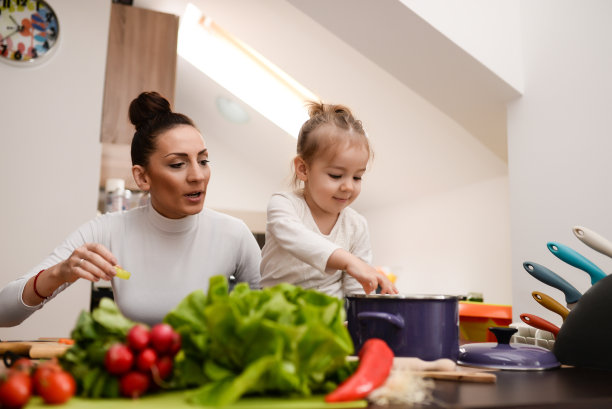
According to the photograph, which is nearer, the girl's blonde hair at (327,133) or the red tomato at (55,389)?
the red tomato at (55,389)

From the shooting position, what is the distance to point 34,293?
1.11 meters

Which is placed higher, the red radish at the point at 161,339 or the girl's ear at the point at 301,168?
the girl's ear at the point at 301,168

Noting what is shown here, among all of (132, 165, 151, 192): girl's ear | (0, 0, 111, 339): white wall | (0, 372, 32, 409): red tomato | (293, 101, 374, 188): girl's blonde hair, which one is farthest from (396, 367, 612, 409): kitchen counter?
(0, 0, 111, 339): white wall

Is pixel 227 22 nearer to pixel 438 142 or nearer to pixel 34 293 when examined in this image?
pixel 438 142

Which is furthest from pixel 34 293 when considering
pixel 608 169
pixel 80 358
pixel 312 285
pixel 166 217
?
pixel 608 169

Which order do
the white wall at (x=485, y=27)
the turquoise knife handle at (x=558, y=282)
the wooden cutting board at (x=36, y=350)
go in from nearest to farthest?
the wooden cutting board at (x=36, y=350)
the turquoise knife handle at (x=558, y=282)
the white wall at (x=485, y=27)

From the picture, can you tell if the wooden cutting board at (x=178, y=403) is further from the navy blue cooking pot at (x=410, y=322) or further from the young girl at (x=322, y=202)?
the young girl at (x=322, y=202)

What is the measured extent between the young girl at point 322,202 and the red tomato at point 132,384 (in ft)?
1.86

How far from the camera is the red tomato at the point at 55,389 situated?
0.44 meters

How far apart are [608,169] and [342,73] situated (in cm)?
185


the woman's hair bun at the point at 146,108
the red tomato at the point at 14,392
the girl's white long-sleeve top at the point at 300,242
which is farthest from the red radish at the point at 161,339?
the woman's hair bun at the point at 146,108

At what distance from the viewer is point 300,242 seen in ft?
3.28

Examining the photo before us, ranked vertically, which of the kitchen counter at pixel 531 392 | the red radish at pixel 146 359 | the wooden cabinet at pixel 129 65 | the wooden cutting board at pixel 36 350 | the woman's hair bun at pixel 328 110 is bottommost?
the kitchen counter at pixel 531 392

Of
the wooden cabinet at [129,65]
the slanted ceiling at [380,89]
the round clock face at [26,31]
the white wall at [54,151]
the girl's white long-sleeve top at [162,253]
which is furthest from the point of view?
the wooden cabinet at [129,65]
